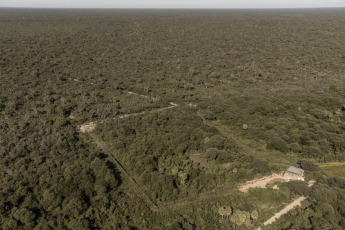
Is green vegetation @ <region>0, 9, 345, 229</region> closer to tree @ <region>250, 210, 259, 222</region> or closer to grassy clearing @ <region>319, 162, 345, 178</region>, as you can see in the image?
tree @ <region>250, 210, 259, 222</region>

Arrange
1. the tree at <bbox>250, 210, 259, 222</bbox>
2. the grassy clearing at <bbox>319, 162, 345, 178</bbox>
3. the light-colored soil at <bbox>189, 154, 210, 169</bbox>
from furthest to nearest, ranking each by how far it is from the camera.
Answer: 1. the light-colored soil at <bbox>189, 154, 210, 169</bbox>
2. the grassy clearing at <bbox>319, 162, 345, 178</bbox>
3. the tree at <bbox>250, 210, 259, 222</bbox>

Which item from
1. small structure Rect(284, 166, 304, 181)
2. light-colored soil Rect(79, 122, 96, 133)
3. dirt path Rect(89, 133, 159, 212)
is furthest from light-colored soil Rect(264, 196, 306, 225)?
light-colored soil Rect(79, 122, 96, 133)

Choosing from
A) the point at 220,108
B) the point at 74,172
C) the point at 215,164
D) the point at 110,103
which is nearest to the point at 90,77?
the point at 110,103

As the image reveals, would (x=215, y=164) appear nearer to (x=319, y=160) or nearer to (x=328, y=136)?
(x=319, y=160)

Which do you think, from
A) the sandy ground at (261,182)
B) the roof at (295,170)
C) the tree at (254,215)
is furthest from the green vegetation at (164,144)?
the roof at (295,170)

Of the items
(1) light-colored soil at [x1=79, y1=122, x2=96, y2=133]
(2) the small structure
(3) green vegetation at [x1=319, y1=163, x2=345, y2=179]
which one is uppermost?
(1) light-colored soil at [x1=79, y1=122, x2=96, y2=133]

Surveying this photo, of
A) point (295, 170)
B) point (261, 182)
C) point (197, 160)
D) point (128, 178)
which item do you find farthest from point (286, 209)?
point (128, 178)
